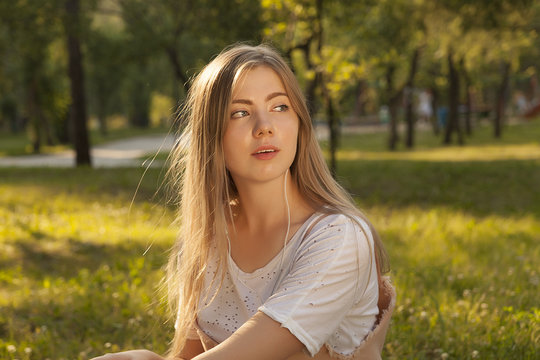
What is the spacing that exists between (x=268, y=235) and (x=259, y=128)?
0.43 meters

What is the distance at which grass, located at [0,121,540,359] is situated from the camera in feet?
12.9

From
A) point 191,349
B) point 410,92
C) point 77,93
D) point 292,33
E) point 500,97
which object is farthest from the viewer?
point 500,97

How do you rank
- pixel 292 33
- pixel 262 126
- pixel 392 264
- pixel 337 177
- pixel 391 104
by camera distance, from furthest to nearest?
1. pixel 391 104
2. pixel 292 33
3. pixel 392 264
4. pixel 337 177
5. pixel 262 126

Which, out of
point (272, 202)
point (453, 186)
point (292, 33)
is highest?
point (292, 33)

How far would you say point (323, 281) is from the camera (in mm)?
2133

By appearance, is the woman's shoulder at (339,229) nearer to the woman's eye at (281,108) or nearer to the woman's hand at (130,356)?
the woman's eye at (281,108)

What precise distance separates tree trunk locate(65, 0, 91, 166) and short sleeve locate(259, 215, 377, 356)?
14.8 m

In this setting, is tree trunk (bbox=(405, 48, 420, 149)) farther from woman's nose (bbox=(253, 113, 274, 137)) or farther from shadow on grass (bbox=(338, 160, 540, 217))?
woman's nose (bbox=(253, 113, 274, 137))

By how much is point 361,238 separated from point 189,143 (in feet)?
2.74

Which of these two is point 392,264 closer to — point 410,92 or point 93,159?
point 410,92

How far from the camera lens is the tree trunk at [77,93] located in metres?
16.4

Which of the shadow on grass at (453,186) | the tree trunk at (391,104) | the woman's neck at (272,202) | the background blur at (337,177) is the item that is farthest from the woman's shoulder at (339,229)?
the tree trunk at (391,104)

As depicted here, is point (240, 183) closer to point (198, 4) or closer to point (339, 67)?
point (339, 67)

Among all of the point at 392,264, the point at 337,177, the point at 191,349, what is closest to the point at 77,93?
the point at 392,264
